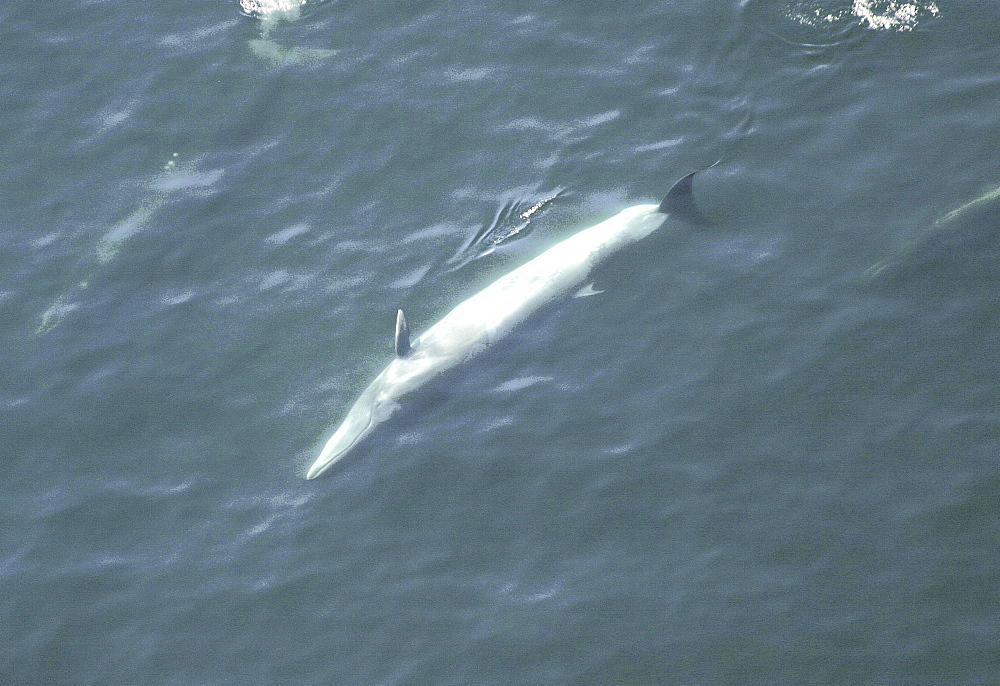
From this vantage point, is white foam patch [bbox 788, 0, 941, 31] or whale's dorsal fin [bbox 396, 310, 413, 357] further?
white foam patch [bbox 788, 0, 941, 31]

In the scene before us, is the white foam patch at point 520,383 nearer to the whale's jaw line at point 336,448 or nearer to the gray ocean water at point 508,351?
the gray ocean water at point 508,351

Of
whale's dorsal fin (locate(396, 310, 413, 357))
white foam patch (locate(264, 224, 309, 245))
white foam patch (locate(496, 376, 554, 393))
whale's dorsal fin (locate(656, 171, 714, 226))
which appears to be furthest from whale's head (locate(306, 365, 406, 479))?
whale's dorsal fin (locate(656, 171, 714, 226))

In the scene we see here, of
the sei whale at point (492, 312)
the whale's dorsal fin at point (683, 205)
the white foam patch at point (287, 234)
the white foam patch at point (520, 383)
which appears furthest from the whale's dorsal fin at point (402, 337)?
the whale's dorsal fin at point (683, 205)

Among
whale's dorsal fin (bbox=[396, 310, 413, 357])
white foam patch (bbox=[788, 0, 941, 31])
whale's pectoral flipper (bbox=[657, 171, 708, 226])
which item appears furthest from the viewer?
white foam patch (bbox=[788, 0, 941, 31])

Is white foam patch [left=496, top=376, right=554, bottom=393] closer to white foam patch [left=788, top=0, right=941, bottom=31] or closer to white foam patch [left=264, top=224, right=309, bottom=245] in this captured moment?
white foam patch [left=264, top=224, right=309, bottom=245]

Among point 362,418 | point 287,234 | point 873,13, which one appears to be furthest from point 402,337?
point 873,13
